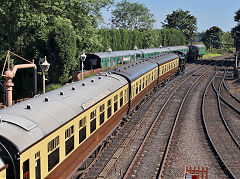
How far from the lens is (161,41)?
3752 inches

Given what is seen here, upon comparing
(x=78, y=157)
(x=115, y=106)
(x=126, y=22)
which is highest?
(x=126, y=22)

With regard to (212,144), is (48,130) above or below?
above

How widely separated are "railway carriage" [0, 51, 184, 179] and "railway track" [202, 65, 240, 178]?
640cm

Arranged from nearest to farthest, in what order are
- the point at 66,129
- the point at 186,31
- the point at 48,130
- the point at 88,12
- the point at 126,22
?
the point at 48,130 < the point at 66,129 < the point at 88,12 < the point at 126,22 < the point at 186,31

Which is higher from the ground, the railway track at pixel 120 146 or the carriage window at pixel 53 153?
the carriage window at pixel 53 153

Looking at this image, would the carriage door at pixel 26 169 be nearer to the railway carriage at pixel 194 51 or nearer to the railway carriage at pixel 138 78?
the railway carriage at pixel 138 78

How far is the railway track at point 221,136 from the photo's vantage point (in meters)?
15.4

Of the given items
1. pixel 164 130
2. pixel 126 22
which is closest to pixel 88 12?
pixel 164 130

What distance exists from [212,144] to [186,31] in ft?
386

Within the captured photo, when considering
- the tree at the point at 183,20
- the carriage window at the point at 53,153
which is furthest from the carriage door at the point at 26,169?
the tree at the point at 183,20

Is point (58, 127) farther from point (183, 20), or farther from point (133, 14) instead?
point (183, 20)

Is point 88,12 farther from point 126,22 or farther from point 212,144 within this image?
point 126,22

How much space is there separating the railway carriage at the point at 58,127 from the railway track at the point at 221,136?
21.0 ft

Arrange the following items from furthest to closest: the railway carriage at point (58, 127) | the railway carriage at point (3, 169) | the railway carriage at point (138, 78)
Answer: the railway carriage at point (138, 78) → the railway carriage at point (58, 127) → the railway carriage at point (3, 169)
